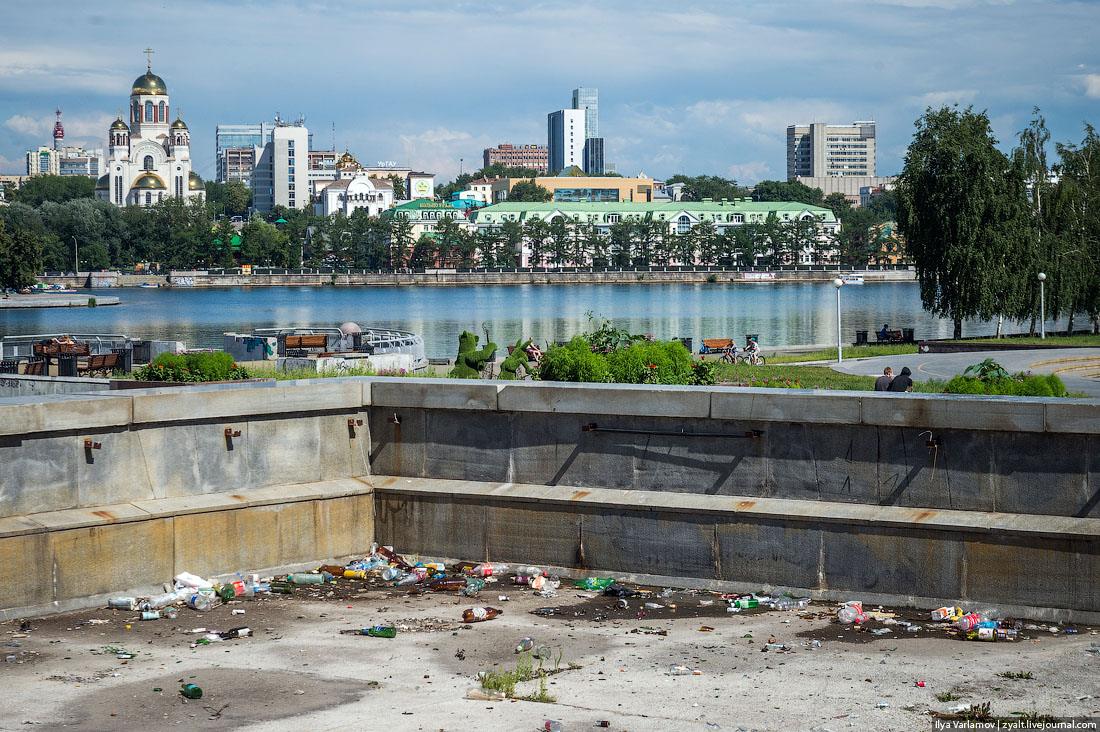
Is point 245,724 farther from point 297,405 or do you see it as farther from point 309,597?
point 297,405

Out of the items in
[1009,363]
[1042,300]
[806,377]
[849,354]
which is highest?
[1042,300]

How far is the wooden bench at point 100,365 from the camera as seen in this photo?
88.0ft

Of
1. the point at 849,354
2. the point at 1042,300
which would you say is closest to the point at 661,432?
the point at 849,354

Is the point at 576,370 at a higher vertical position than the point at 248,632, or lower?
higher

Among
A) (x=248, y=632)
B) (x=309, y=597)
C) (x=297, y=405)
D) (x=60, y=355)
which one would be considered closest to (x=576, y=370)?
(x=297, y=405)

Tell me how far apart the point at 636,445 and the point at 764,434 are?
1246mm

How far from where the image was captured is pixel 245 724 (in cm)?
725

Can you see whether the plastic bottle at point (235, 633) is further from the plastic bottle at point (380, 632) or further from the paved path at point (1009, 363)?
the paved path at point (1009, 363)

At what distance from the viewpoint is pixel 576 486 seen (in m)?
11.5

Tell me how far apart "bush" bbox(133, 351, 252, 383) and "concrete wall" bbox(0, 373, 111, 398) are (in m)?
1.10

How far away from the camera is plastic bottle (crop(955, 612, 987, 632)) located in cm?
944

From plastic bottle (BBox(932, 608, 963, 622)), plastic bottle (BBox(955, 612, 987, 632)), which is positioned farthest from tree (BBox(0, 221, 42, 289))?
plastic bottle (BBox(955, 612, 987, 632))

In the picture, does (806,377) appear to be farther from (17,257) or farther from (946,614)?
(17,257)

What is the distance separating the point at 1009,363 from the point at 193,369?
20.9 m
